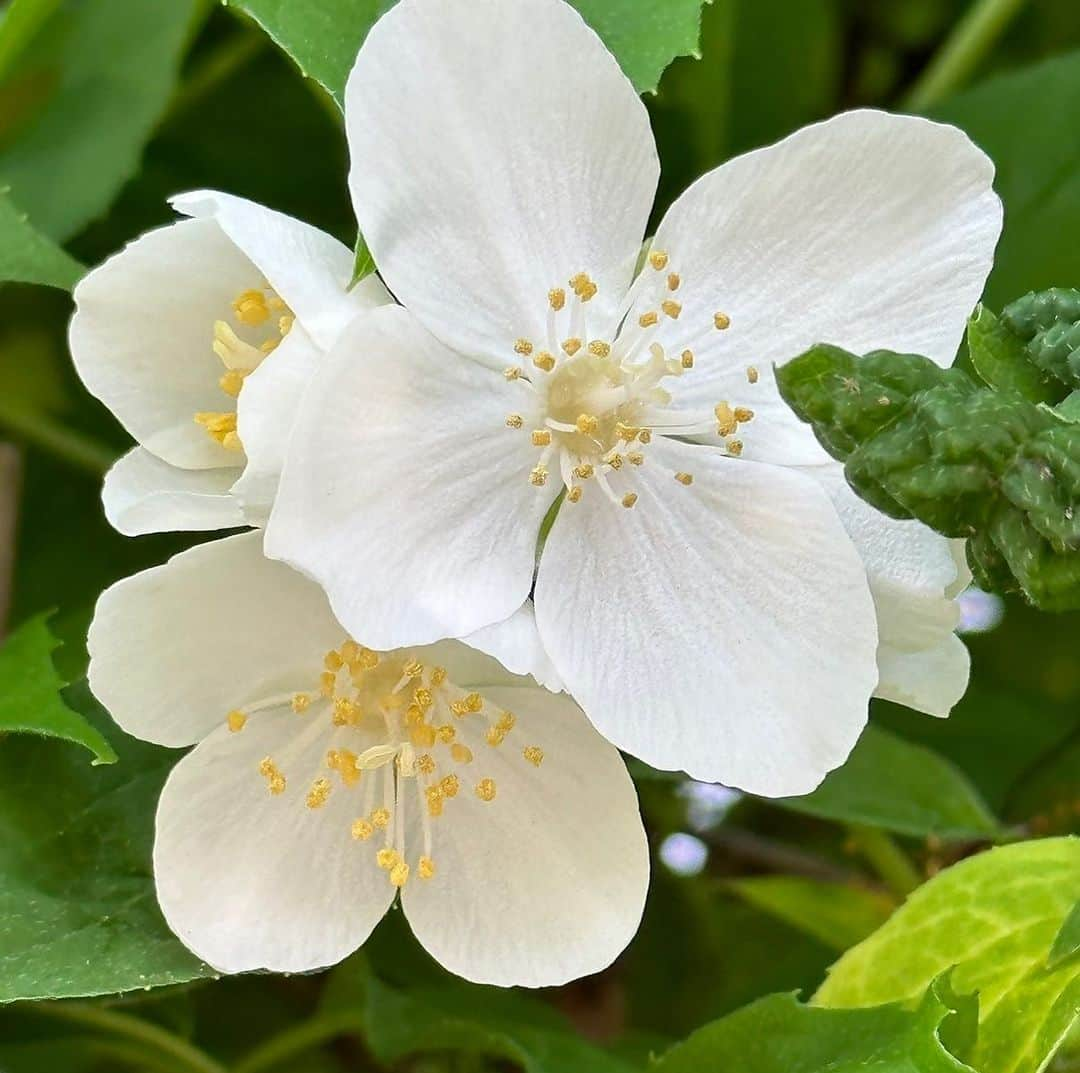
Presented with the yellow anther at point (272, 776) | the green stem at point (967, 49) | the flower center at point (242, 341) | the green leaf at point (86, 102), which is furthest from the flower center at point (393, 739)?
the green stem at point (967, 49)

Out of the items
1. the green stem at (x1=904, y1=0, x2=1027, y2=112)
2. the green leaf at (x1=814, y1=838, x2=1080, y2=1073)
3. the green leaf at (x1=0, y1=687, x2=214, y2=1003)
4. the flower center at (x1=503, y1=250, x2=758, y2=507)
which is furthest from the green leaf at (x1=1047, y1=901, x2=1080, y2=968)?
the green stem at (x1=904, y1=0, x2=1027, y2=112)

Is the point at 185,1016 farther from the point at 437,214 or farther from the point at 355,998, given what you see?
the point at 437,214

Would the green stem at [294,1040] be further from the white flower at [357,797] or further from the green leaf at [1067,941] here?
the green leaf at [1067,941]

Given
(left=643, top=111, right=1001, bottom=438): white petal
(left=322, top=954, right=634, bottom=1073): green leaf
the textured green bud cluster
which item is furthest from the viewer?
(left=322, top=954, right=634, bottom=1073): green leaf

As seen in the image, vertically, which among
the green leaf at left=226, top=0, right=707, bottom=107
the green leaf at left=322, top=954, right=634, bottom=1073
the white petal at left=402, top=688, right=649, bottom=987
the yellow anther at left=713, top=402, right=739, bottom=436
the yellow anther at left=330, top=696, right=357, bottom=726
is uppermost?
A: the green leaf at left=226, top=0, right=707, bottom=107

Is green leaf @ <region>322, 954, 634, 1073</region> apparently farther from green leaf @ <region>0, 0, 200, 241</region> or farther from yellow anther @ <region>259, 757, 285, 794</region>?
green leaf @ <region>0, 0, 200, 241</region>

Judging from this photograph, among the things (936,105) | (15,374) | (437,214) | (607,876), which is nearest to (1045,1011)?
(607,876)

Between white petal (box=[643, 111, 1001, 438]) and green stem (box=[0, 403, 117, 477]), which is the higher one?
white petal (box=[643, 111, 1001, 438])
